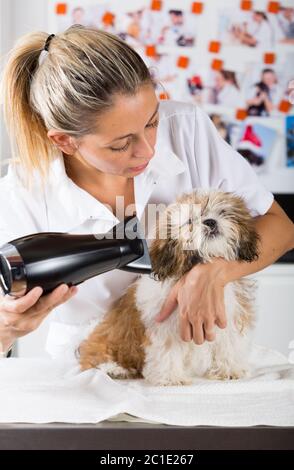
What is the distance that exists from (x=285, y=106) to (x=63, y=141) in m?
0.37

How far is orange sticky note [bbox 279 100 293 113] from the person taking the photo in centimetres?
99

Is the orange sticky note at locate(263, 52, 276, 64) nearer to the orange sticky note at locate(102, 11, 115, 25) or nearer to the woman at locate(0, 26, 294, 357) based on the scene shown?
the woman at locate(0, 26, 294, 357)

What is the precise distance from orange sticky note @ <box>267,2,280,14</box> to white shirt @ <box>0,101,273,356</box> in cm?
20

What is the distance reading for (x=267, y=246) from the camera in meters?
0.94

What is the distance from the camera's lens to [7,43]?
0.93 meters

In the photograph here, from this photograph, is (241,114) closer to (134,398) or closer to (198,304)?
(198,304)

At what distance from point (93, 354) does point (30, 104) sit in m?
0.39

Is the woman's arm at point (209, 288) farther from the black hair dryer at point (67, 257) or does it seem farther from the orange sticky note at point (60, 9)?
the orange sticky note at point (60, 9)

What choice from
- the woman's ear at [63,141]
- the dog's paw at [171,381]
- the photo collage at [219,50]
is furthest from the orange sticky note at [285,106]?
the dog's paw at [171,381]

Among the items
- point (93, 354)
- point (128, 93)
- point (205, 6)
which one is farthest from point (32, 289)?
point (205, 6)

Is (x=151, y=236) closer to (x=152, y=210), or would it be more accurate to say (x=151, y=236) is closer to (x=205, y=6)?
(x=152, y=210)

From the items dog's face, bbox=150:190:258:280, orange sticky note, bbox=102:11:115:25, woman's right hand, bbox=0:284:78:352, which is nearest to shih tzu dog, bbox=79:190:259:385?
dog's face, bbox=150:190:258:280

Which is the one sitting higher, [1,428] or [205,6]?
[205,6]
